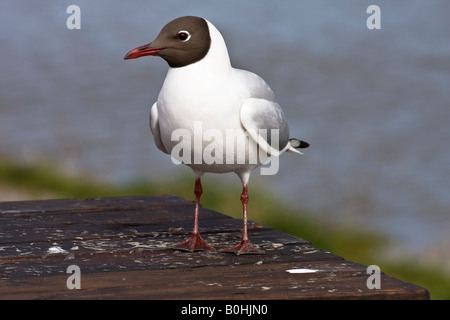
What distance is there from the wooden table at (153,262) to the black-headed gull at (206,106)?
0.26 m

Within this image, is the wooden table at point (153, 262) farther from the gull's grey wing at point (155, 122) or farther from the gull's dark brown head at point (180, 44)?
the gull's dark brown head at point (180, 44)

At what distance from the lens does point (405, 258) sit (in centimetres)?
791

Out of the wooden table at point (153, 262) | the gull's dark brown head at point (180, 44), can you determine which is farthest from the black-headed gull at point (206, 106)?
the wooden table at point (153, 262)

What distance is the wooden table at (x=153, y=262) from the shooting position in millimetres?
3525

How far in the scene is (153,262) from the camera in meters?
4.09

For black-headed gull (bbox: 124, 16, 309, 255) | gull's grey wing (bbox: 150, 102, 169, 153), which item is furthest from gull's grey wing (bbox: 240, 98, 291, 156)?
gull's grey wing (bbox: 150, 102, 169, 153)

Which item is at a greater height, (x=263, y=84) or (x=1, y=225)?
(x=263, y=84)

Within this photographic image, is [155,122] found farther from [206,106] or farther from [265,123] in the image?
[265,123]

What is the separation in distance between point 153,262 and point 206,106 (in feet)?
2.59

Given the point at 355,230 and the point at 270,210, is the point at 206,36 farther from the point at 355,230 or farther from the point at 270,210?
the point at 355,230

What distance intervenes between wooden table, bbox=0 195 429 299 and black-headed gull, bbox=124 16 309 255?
0.26m

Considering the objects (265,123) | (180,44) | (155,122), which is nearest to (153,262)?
(155,122)
